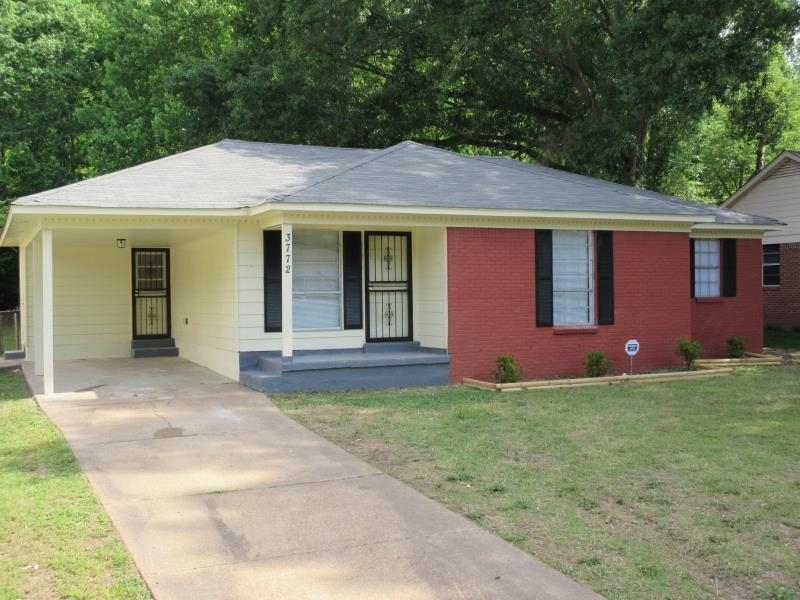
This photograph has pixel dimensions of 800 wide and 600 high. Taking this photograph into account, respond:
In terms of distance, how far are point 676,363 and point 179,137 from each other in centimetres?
1855

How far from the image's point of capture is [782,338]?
2103cm

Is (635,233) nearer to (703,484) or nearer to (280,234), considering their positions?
(280,234)

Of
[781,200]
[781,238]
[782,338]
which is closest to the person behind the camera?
[782,338]

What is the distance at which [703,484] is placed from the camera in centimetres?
640

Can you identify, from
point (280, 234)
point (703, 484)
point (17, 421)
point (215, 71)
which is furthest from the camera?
point (215, 71)

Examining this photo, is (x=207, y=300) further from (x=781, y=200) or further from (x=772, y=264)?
(x=781, y=200)

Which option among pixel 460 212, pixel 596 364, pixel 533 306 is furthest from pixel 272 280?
pixel 596 364

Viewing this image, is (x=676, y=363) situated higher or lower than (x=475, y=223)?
lower

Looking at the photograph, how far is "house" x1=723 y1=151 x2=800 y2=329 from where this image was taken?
73.4 ft

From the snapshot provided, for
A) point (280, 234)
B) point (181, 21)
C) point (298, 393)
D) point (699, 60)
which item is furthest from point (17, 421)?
point (181, 21)

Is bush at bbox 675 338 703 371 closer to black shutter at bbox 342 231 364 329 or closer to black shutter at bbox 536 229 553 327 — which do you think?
black shutter at bbox 536 229 553 327

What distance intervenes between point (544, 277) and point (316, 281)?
385 cm

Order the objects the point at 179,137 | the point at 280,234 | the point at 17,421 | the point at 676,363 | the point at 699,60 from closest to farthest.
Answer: the point at 17,421, the point at 280,234, the point at 676,363, the point at 699,60, the point at 179,137

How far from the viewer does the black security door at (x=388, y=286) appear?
13.4m
